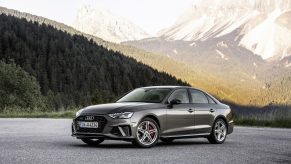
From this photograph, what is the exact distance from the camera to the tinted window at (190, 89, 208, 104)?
50.6ft

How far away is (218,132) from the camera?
51.8 ft

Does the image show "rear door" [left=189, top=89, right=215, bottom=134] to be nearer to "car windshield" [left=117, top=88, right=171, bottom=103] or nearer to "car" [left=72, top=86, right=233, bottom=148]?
"car" [left=72, top=86, right=233, bottom=148]

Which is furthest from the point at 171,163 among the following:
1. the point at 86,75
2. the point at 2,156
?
the point at 86,75

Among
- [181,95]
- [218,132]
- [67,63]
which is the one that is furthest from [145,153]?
[67,63]

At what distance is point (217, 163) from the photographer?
35.3 ft

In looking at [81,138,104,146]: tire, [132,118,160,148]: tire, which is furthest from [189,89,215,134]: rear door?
[81,138,104,146]: tire

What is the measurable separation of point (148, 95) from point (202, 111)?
5.02 ft

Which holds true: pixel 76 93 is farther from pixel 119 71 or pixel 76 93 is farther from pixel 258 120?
pixel 258 120

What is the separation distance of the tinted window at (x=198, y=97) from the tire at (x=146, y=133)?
1.79 metres

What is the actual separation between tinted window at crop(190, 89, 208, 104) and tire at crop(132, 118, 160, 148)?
1790mm

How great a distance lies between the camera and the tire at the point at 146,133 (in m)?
13.6

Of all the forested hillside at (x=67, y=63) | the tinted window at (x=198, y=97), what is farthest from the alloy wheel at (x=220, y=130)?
the forested hillside at (x=67, y=63)

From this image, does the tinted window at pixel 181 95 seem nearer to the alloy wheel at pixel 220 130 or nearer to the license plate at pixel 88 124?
the alloy wheel at pixel 220 130

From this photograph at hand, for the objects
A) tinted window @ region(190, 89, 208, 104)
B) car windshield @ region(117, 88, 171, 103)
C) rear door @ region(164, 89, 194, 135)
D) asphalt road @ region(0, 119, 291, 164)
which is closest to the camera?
asphalt road @ region(0, 119, 291, 164)
